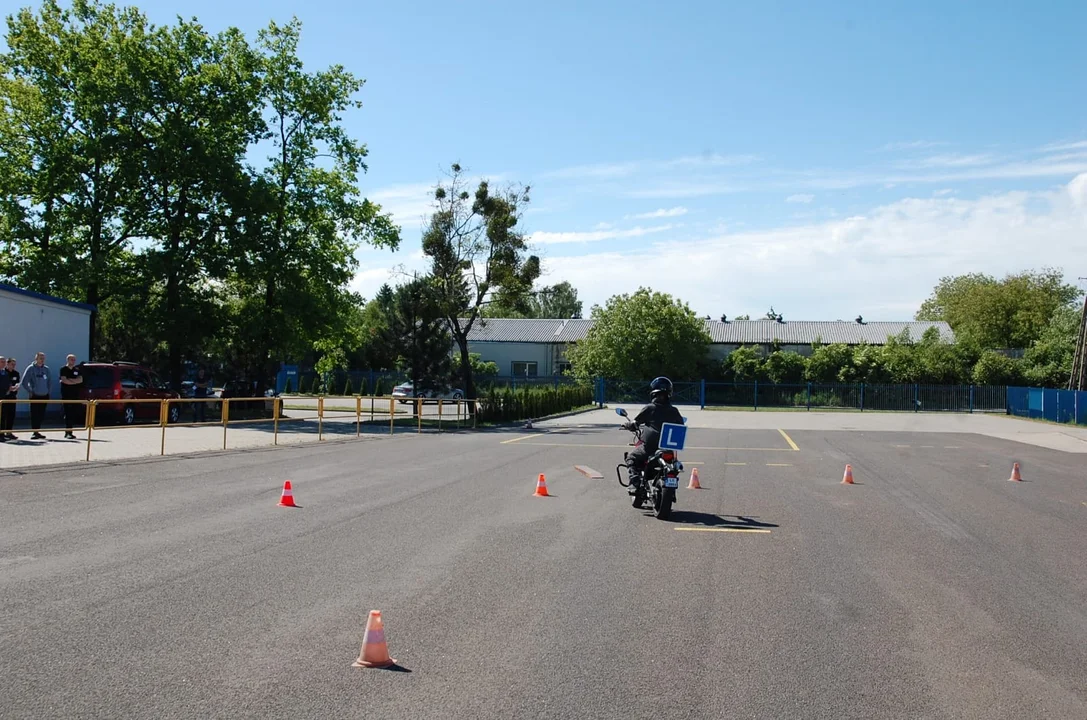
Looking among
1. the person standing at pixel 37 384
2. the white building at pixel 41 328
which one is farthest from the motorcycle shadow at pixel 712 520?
the white building at pixel 41 328

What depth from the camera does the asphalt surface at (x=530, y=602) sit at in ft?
16.4

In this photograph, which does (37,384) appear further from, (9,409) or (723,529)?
(723,529)

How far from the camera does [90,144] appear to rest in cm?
3369

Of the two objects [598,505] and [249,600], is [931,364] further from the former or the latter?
[249,600]

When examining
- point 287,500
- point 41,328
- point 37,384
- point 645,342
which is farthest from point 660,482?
point 645,342

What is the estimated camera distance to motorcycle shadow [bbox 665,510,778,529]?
430 inches

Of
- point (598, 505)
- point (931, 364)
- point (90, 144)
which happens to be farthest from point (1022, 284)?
point (598, 505)

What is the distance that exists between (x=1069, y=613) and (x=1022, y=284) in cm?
9226

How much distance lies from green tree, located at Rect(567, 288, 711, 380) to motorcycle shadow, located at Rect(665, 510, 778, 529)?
52494 millimetres

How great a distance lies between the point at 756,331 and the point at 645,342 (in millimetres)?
23953

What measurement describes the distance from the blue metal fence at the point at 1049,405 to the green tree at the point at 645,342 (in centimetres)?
2090

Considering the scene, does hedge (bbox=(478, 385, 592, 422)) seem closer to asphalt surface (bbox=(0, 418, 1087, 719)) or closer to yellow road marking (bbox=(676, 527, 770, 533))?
asphalt surface (bbox=(0, 418, 1087, 719))

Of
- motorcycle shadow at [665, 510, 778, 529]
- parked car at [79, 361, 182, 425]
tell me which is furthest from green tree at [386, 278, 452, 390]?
motorcycle shadow at [665, 510, 778, 529]

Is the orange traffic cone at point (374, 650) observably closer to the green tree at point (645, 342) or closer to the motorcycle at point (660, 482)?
the motorcycle at point (660, 482)
